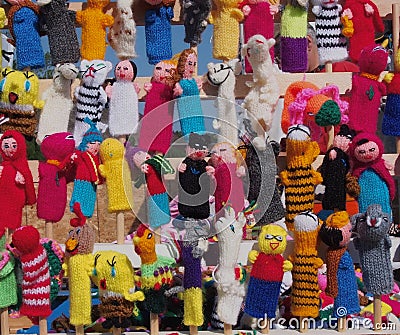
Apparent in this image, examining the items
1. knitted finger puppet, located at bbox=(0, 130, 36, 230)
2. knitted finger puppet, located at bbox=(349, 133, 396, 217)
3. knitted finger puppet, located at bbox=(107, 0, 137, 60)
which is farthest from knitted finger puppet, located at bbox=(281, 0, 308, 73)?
knitted finger puppet, located at bbox=(0, 130, 36, 230)

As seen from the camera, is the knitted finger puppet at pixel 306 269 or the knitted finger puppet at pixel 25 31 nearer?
the knitted finger puppet at pixel 306 269

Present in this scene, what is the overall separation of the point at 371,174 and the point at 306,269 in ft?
0.95

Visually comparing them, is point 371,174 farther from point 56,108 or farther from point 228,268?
point 56,108

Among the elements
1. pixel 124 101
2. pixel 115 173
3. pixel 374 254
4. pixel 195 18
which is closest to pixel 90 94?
pixel 124 101

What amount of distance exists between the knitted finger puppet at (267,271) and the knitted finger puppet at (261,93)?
9.2 inches

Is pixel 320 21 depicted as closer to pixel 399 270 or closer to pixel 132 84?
pixel 132 84

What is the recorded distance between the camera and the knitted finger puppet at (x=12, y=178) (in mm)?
1542

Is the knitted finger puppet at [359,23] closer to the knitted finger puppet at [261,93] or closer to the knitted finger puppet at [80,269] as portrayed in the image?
the knitted finger puppet at [261,93]

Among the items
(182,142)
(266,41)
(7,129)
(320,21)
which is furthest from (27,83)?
(320,21)

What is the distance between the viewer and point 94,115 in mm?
1644

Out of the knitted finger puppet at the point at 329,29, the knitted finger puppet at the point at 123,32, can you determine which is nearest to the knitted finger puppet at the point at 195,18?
the knitted finger puppet at the point at 123,32

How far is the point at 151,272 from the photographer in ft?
4.93

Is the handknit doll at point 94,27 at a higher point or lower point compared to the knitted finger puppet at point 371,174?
higher

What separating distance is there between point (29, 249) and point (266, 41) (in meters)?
0.78
